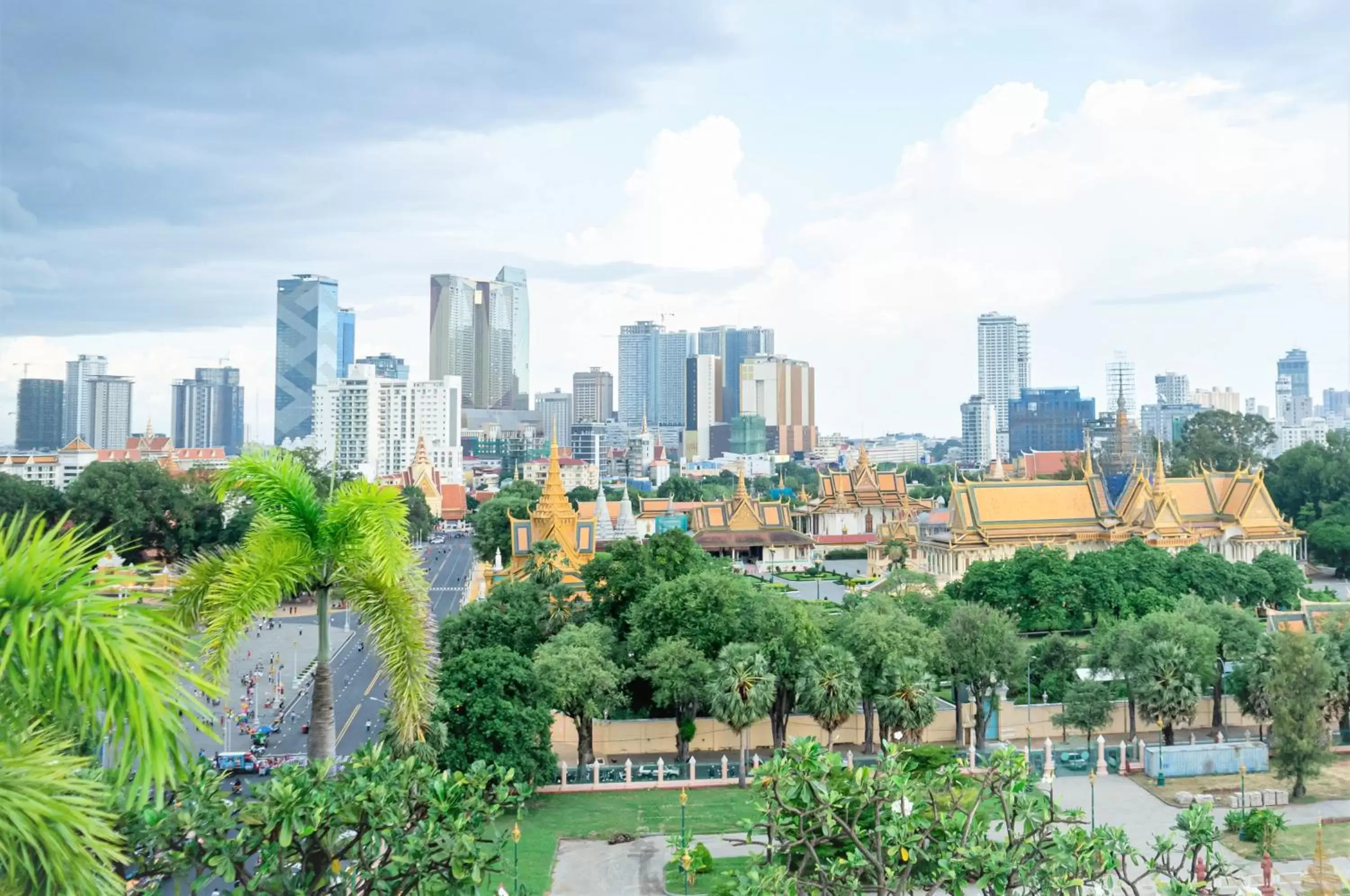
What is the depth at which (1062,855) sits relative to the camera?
54.0 ft

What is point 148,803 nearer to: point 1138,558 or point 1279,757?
point 1279,757

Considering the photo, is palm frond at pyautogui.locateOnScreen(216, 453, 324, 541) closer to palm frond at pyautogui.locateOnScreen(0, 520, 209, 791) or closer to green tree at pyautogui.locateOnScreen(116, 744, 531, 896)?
green tree at pyautogui.locateOnScreen(116, 744, 531, 896)

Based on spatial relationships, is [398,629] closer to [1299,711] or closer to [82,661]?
[82,661]

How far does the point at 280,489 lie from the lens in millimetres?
13750

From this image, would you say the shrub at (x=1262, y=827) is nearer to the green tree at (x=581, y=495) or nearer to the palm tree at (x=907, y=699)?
the palm tree at (x=907, y=699)


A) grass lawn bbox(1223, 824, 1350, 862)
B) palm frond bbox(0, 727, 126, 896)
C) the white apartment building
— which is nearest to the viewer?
palm frond bbox(0, 727, 126, 896)

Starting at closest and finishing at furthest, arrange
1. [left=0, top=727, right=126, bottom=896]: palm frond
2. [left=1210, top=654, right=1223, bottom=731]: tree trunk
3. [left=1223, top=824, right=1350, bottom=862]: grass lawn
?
[left=0, top=727, right=126, bottom=896]: palm frond
[left=1223, top=824, right=1350, bottom=862]: grass lawn
[left=1210, top=654, right=1223, bottom=731]: tree trunk

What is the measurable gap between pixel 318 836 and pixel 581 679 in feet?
55.2

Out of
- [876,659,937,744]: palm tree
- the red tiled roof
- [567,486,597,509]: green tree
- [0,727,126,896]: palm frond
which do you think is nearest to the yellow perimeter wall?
[876,659,937,744]: palm tree

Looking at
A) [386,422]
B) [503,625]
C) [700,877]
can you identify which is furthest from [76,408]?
[700,877]

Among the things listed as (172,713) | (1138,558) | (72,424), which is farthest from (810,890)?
(72,424)

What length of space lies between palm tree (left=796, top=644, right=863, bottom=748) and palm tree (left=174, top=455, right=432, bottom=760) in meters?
18.5

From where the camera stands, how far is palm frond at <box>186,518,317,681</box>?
42.8 ft

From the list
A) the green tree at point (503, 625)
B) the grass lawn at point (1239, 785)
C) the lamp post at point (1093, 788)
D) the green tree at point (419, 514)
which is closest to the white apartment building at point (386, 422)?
the green tree at point (419, 514)
